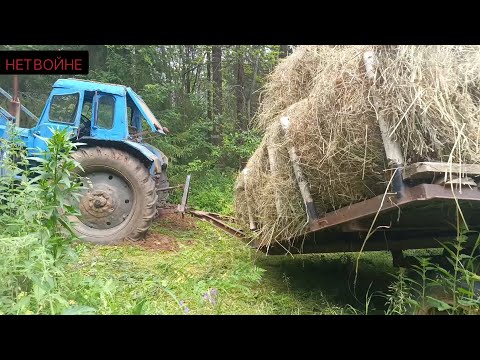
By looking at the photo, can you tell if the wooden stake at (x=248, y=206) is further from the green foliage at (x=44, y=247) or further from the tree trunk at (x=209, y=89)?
the tree trunk at (x=209, y=89)

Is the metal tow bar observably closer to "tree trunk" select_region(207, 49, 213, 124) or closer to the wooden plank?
the wooden plank

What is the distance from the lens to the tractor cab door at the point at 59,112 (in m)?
5.87

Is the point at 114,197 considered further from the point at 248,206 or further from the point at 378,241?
the point at 378,241

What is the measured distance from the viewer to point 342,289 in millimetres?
4270

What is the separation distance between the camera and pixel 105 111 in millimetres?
6180

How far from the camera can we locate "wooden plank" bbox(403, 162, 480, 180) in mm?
2258

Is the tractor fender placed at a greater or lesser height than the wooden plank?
greater

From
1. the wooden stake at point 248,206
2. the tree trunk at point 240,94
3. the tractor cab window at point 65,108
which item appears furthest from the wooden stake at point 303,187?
the tree trunk at point 240,94

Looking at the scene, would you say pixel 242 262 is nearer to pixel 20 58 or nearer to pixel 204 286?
pixel 204 286

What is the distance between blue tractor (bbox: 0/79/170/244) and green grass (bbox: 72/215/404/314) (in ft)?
1.94

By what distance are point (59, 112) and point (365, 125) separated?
513cm

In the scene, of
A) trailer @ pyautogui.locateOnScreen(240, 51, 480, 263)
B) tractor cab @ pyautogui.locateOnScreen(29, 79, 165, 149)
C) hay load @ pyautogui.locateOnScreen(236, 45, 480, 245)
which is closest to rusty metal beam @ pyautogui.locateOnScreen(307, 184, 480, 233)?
trailer @ pyautogui.locateOnScreen(240, 51, 480, 263)
